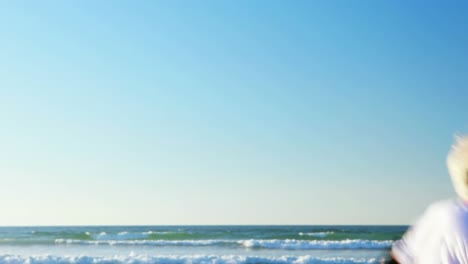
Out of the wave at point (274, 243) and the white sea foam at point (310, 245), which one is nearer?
the white sea foam at point (310, 245)

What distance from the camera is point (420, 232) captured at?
1671 mm

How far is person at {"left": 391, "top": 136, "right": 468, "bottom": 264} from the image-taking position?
157 cm

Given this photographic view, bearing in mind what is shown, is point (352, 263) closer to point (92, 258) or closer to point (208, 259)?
point (208, 259)

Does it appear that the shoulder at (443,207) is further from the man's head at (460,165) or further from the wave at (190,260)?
the wave at (190,260)

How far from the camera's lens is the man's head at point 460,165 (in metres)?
1.61

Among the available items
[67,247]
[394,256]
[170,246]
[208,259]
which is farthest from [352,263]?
[394,256]

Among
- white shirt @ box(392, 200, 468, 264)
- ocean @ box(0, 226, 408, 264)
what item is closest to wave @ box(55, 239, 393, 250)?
ocean @ box(0, 226, 408, 264)

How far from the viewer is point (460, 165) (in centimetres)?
161

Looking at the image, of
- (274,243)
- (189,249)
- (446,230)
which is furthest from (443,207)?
(274,243)

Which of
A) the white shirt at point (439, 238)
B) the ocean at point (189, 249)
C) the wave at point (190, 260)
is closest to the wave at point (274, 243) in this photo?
the ocean at point (189, 249)

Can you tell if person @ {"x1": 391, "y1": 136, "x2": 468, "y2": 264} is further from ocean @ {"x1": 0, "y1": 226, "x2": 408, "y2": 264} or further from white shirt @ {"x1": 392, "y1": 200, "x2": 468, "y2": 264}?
ocean @ {"x1": 0, "y1": 226, "x2": 408, "y2": 264}

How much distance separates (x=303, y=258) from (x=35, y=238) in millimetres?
14594

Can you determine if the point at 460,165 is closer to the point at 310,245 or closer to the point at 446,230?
the point at 446,230

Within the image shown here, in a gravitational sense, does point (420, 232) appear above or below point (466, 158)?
below
